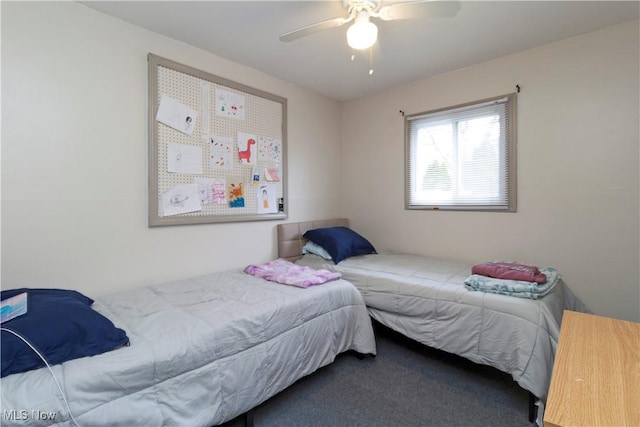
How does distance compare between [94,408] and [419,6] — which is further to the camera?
[419,6]

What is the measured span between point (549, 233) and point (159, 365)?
9.00ft

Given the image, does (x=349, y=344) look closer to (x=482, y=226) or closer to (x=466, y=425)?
(x=466, y=425)

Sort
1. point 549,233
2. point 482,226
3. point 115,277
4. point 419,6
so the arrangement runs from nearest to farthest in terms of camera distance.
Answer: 1. point 419,6
2. point 115,277
3. point 549,233
4. point 482,226

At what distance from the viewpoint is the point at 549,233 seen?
7.77 feet

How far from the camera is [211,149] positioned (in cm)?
239

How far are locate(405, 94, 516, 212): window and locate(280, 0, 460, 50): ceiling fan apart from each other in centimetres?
133

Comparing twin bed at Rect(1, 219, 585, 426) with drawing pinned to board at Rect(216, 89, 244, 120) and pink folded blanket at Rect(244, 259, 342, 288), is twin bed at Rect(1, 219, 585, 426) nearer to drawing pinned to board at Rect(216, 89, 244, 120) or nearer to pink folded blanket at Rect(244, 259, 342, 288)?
pink folded blanket at Rect(244, 259, 342, 288)

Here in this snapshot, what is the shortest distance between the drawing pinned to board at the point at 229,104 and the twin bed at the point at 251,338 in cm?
131

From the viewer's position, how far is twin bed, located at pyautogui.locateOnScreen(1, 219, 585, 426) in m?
1.07

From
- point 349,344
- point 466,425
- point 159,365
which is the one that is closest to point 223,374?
point 159,365

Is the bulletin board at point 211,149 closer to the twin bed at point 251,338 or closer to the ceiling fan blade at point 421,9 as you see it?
the twin bed at point 251,338

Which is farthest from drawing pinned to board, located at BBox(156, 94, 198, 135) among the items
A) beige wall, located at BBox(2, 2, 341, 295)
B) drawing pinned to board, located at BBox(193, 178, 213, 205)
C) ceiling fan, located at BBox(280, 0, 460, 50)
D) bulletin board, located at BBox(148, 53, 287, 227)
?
ceiling fan, located at BBox(280, 0, 460, 50)

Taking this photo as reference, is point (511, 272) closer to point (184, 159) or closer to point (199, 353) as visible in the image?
point (199, 353)

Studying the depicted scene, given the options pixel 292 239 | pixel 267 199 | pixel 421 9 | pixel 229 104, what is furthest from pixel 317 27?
pixel 292 239
